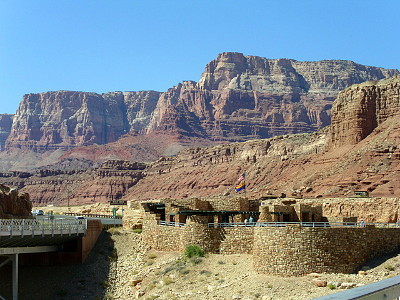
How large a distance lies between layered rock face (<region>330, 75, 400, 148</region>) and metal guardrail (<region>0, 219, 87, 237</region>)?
250 feet

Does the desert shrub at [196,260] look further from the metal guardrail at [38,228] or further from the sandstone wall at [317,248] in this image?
the metal guardrail at [38,228]

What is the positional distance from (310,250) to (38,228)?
16628mm

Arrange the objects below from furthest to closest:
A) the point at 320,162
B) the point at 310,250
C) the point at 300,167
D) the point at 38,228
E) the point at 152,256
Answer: the point at 300,167 < the point at 320,162 < the point at 152,256 < the point at 38,228 < the point at 310,250

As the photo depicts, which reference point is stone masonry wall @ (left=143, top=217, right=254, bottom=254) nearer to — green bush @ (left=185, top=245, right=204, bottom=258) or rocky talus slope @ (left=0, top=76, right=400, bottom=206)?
green bush @ (left=185, top=245, right=204, bottom=258)

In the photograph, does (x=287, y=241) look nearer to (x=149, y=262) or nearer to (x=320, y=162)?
(x=149, y=262)

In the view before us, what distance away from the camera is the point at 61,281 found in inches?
1699

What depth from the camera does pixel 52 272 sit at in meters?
44.4

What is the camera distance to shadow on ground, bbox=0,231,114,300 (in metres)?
41.2

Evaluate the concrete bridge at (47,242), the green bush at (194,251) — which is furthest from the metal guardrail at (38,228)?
the green bush at (194,251)

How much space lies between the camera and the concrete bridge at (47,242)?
3900 centimetres

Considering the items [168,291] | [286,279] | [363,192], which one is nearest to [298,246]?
[286,279]

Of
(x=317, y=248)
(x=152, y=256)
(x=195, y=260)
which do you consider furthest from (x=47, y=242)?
(x=317, y=248)

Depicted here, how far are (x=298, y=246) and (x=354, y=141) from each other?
82367 mm

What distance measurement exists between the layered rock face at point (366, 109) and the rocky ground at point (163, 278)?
72.2 m
